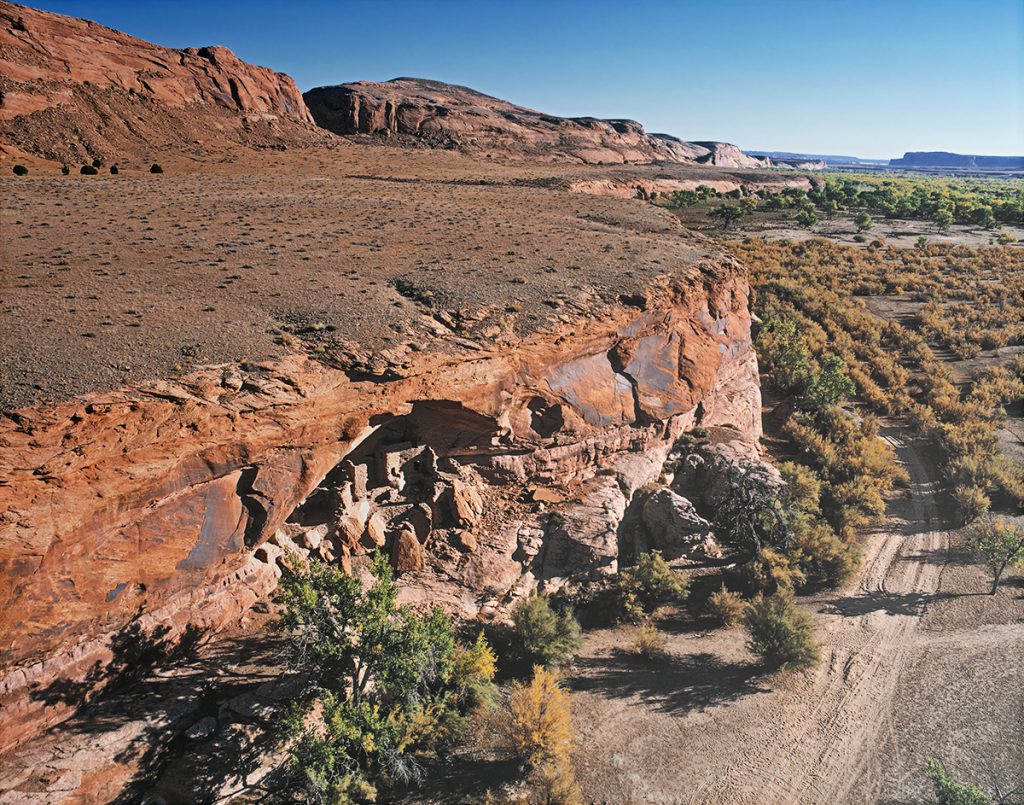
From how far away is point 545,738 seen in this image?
1174 centimetres

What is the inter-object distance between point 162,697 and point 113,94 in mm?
44197

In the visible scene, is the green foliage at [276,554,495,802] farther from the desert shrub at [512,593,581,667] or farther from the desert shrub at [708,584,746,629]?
the desert shrub at [708,584,746,629]

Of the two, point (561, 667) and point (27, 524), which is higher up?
point (27, 524)

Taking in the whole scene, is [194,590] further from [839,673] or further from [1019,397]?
[1019,397]

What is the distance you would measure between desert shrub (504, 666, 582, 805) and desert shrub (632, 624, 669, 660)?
9.77ft

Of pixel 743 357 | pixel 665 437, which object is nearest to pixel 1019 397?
pixel 743 357

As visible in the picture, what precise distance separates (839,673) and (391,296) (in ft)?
54.7

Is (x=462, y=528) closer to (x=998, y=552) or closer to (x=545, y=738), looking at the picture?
(x=545, y=738)

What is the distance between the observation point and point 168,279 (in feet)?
52.1

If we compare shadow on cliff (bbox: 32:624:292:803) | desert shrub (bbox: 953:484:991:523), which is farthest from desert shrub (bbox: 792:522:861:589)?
shadow on cliff (bbox: 32:624:292:803)

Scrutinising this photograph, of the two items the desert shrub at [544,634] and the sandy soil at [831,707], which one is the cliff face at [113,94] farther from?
the sandy soil at [831,707]

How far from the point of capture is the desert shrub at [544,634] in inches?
546

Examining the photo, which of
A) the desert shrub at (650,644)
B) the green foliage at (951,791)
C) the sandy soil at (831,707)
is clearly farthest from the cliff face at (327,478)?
the green foliage at (951,791)

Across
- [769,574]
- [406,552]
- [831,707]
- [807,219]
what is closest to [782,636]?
[831,707]
